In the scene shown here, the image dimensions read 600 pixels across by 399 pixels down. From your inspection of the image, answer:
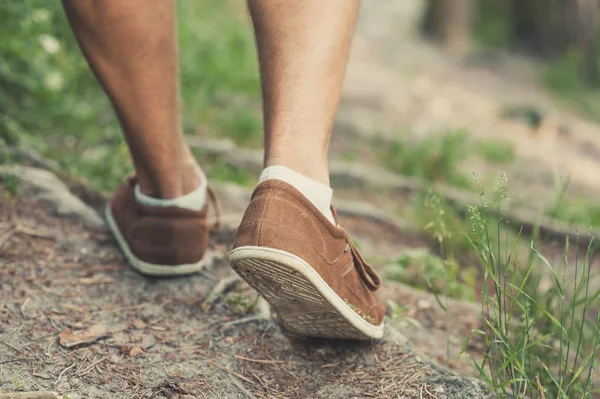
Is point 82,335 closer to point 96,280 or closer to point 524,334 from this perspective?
point 96,280

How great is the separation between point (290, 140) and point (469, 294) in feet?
3.89

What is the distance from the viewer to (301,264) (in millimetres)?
1363

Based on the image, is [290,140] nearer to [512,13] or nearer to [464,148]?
[464,148]

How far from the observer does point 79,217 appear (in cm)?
230

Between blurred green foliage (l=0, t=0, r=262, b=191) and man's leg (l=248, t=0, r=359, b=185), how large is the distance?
4.59ft

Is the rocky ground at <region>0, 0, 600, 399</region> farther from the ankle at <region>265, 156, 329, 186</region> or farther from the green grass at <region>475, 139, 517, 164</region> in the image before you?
the green grass at <region>475, 139, 517, 164</region>

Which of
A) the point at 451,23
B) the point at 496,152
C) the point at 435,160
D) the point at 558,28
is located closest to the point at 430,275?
the point at 435,160

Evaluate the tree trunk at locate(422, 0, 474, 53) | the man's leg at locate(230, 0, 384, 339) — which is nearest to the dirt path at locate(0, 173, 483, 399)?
the man's leg at locate(230, 0, 384, 339)

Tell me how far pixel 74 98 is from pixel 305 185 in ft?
7.90

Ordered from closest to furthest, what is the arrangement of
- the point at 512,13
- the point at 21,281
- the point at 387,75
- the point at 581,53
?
the point at 21,281, the point at 387,75, the point at 581,53, the point at 512,13

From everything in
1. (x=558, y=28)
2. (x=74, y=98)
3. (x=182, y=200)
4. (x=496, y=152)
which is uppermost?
(x=182, y=200)

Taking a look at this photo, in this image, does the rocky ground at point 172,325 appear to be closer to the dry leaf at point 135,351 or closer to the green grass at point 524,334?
the dry leaf at point 135,351

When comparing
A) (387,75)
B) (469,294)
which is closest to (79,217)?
(469,294)

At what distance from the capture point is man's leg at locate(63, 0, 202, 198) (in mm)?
1736
